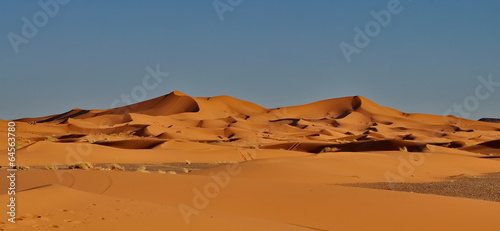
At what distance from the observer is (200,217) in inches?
351

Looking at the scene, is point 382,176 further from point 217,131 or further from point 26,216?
point 217,131

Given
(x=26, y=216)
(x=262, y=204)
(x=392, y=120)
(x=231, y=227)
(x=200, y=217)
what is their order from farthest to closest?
(x=392, y=120), (x=262, y=204), (x=200, y=217), (x=231, y=227), (x=26, y=216)

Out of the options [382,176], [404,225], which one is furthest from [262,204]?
[382,176]

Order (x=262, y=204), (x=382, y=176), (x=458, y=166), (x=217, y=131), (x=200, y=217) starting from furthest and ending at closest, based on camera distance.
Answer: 1. (x=217, y=131)
2. (x=458, y=166)
3. (x=382, y=176)
4. (x=262, y=204)
5. (x=200, y=217)

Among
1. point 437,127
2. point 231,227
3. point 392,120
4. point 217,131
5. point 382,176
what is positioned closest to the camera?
point 231,227

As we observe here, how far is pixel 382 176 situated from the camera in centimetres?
2186

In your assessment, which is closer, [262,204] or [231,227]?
[231,227]

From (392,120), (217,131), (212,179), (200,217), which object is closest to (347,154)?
(212,179)

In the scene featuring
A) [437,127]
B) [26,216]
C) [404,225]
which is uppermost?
[437,127]

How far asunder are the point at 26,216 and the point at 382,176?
16130mm

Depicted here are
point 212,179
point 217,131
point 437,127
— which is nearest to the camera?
point 212,179

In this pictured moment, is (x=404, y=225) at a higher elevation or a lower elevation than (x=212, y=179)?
lower

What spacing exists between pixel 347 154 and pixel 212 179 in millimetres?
13916

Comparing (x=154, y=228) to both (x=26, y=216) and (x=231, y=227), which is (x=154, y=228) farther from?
(x=26, y=216)
